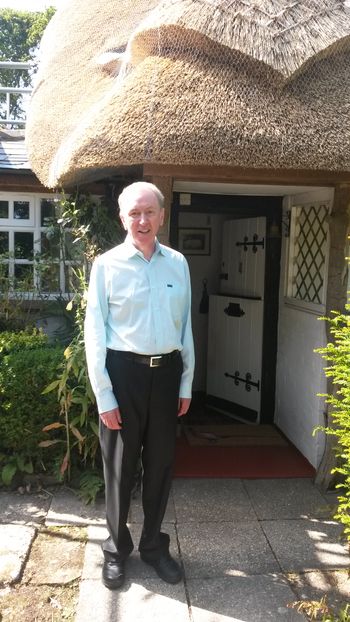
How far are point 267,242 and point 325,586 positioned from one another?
3286 millimetres

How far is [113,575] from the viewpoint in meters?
2.95

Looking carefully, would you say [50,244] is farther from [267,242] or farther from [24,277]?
[267,242]

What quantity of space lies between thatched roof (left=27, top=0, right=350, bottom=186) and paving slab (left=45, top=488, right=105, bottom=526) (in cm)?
232

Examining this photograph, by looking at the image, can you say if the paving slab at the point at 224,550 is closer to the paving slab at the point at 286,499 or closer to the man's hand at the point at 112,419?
the paving slab at the point at 286,499

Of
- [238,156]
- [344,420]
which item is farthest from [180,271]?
[344,420]

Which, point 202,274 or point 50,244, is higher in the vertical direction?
point 50,244

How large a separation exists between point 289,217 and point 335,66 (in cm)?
162

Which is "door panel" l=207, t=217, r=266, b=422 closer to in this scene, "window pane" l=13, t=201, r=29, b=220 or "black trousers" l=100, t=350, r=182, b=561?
"window pane" l=13, t=201, r=29, b=220

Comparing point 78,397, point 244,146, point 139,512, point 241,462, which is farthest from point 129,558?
point 244,146

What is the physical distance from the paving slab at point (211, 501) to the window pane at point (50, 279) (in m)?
2.33

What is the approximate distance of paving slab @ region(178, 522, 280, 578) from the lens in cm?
317

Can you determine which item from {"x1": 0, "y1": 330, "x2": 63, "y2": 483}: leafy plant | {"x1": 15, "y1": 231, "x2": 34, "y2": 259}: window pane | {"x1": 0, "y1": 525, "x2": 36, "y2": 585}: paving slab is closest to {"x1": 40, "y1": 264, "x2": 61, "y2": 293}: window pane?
{"x1": 15, "y1": 231, "x2": 34, "y2": 259}: window pane

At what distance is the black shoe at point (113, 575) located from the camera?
294cm

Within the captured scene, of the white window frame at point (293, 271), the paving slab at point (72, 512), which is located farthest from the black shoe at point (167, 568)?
the white window frame at point (293, 271)
